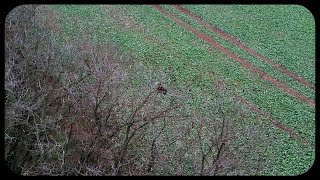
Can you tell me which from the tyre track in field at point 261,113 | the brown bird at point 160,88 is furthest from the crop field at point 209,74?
the brown bird at point 160,88

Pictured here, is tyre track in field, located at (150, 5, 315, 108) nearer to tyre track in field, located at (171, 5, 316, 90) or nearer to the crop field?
the crop field

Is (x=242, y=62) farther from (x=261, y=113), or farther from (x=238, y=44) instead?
Result: (x=261, y=113)

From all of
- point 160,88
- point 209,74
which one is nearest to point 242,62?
point 209,74

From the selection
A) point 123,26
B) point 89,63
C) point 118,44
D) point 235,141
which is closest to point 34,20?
point 89,63

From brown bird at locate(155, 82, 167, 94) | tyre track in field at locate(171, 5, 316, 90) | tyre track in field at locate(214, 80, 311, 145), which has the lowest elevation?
tyre track in field at locate(214, 80, 311, 145)

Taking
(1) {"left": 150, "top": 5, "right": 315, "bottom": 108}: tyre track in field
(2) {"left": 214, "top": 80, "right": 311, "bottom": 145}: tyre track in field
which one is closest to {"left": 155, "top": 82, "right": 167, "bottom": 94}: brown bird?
(2) {"left": 214, "top": 80, "right": 311, "bottom": 145}: tyre track in field

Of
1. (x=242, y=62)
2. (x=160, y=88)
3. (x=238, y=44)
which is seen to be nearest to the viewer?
(x=160, y=88)
